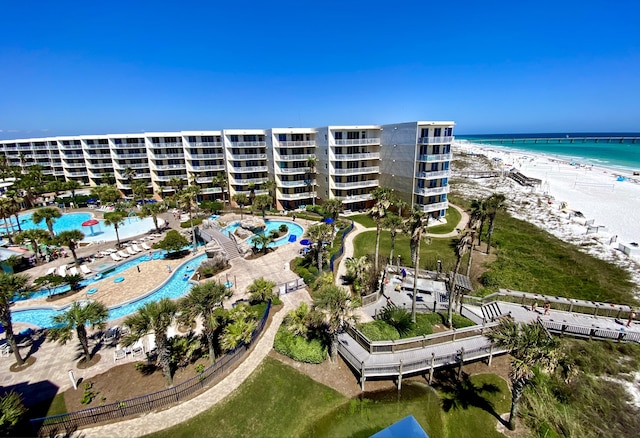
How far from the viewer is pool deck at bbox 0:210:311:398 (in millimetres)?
20672

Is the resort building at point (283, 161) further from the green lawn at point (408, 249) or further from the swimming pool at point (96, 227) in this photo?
the swimming pool at point (96, 227)

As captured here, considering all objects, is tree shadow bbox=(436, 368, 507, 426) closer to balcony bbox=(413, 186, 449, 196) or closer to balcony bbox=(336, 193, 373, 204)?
balcony bbox=(413, 186, 449, 196)

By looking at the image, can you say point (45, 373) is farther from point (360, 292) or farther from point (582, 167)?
point (582, 167)

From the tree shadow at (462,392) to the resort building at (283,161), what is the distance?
34.6m

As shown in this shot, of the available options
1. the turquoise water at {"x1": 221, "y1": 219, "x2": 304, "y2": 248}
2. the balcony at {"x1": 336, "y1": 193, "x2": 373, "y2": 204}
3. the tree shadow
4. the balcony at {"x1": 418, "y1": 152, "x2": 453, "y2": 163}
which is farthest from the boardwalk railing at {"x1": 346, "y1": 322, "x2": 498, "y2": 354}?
the balcony at {"x1": 336, "y1": 193, "x2": 373, "y2": 204}

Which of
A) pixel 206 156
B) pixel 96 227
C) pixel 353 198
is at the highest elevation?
pixel 206 156

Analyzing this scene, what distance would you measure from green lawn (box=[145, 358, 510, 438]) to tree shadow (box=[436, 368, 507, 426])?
7cm

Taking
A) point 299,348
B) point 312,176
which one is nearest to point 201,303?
point 299,348

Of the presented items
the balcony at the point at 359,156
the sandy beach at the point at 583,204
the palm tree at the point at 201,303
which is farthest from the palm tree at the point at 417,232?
the balcony at the point at 359,156

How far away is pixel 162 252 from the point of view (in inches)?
1655

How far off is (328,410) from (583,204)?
254ft

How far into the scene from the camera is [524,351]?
17.0m

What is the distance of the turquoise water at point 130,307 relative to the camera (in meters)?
27.9

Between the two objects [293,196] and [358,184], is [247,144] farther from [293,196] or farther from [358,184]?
[358,184]
